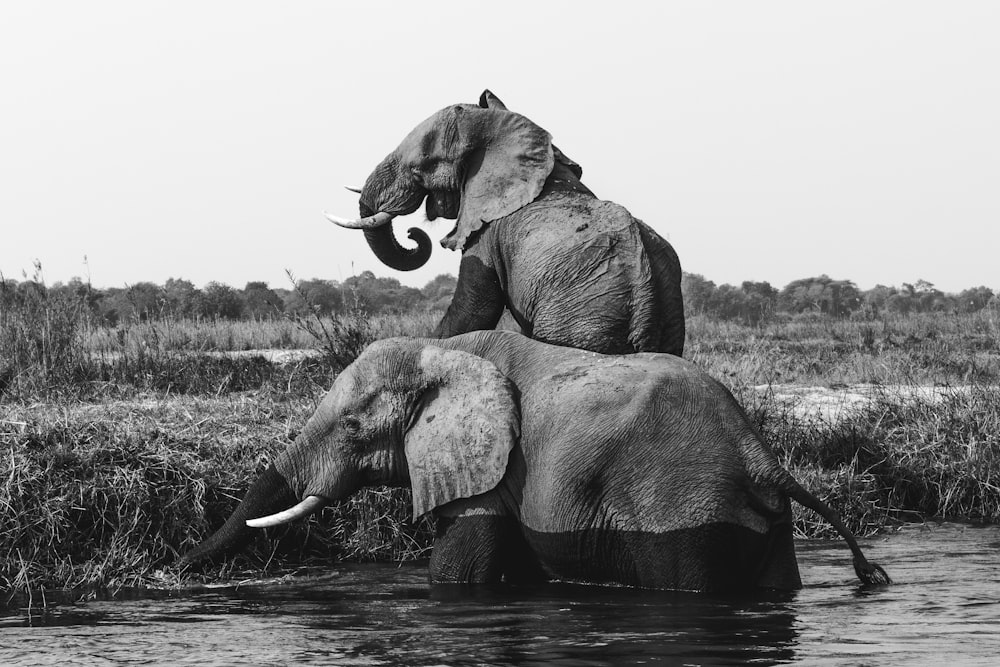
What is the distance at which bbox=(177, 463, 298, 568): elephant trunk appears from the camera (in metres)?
7.61

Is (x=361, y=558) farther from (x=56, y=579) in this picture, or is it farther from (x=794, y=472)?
(x=794, y=472)

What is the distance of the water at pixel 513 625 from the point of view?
6098mm

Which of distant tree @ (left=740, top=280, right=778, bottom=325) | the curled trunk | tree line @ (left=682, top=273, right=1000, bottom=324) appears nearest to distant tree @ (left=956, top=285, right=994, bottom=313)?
tree line @ (left=682, top=273, right=1000, bottom=324)

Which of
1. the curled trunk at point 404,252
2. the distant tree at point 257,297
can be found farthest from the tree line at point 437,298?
the curled trunk at point 404,252

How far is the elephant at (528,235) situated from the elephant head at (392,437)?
709 mm

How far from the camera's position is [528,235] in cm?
809

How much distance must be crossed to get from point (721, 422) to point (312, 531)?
9.55 feet

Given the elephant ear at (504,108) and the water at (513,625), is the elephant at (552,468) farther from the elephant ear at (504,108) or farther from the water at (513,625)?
the elephant ear at (504,108)

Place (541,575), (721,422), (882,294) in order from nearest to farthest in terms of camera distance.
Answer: (721,422) < (541,575) < (882,294)

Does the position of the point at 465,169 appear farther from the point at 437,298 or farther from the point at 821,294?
the point at 821,294

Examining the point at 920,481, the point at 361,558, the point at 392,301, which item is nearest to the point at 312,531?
the point at 361,558

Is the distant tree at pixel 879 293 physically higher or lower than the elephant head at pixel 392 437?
higher

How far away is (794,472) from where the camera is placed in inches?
400

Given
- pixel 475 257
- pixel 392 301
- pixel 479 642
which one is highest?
pixel 392 301
